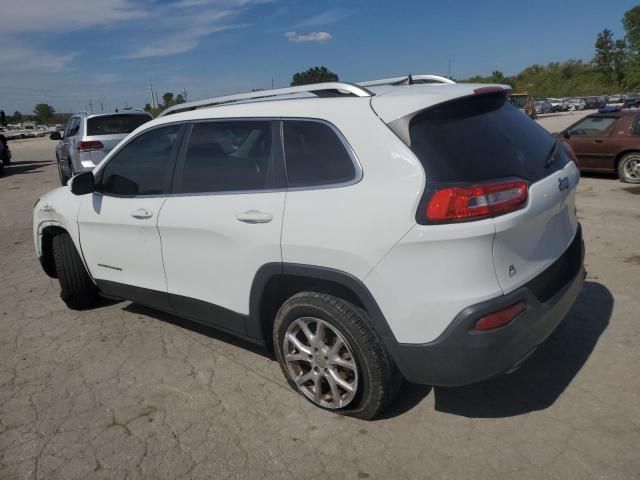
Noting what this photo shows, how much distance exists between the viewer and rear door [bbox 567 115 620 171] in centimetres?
998

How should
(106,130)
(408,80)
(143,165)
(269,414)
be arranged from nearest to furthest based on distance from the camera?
1. (269,414)
2. (408,80)
3. (143,165)
4. (106,130)

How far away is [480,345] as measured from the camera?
227 cm

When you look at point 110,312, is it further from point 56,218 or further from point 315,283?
point 315,283

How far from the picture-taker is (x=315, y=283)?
279cm

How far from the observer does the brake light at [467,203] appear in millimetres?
2219

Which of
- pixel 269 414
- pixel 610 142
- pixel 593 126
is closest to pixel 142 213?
pixel 269 414

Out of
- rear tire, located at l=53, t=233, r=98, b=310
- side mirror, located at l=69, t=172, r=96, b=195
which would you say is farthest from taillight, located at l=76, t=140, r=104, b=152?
side mirror, located at l=69, t=172, r=96, b=195

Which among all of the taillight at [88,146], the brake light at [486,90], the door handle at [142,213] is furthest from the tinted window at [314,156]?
the taillight at [88,146]

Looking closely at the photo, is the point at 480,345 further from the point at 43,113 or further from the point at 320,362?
the point at 43,113

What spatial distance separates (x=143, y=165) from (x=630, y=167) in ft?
31.0

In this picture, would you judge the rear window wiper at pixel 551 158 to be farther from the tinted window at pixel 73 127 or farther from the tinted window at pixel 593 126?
the tinted window at pixel 73 127

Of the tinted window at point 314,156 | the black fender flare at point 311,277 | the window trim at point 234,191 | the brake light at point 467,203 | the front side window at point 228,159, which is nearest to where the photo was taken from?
the brake light at point 467,203

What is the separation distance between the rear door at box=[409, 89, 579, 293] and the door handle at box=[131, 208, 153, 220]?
1.99m

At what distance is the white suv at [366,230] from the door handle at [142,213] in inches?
0.7
